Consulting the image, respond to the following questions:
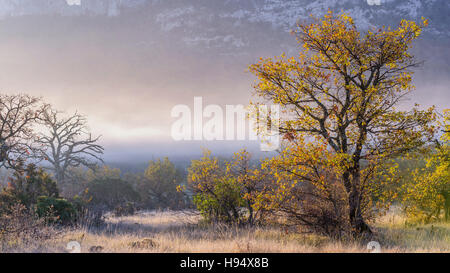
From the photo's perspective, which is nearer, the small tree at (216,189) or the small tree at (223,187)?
the small tree at (223,187)

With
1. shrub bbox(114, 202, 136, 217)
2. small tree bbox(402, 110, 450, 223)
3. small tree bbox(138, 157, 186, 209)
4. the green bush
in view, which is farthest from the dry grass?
small tree bbox(138, 157, 186, 209)

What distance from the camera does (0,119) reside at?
54.5 feet

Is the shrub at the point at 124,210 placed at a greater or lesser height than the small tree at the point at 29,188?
lesser

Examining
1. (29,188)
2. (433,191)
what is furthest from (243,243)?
(29,188)

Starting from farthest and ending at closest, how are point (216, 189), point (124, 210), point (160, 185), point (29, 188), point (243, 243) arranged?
point (160, 185) → point (124, 210) → point (29, 188) → point (216, 189) → point (243, 243)

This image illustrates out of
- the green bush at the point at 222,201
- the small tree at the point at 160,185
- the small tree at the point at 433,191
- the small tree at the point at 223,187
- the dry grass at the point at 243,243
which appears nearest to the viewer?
the dry grass at the point at 243,243

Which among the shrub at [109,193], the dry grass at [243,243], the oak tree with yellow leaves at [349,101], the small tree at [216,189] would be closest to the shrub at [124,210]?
the shrub at [109,193]

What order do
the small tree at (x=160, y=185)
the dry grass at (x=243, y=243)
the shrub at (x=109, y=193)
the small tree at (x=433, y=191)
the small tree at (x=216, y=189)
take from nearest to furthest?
the dry grass at (x=243, y=243) → the small tree at (x=216, y=189) → the small tree at (x=433, y=191) → the shrub at (x=109, y=193) → the small tree at (x=160, y=185)

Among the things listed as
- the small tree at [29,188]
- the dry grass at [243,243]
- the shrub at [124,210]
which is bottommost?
the shrub at [124,210]

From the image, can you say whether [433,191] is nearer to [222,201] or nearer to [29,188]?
[222,201]

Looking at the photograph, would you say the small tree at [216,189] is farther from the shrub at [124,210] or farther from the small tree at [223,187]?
the shrub at [124,210]

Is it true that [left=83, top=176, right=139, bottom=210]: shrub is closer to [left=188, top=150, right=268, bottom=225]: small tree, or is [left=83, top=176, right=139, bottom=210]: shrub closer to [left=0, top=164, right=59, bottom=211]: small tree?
[left=0, top=164, right=59, bottom=211]: small tree

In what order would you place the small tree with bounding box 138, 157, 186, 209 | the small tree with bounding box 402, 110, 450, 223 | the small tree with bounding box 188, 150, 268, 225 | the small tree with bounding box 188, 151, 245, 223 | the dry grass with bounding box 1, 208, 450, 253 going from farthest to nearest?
the small tree with bounding box 138, 157, 186, 209, the small tree with bounding box 402, 110, 450, 223, the small tree with bounding box 188, 151, 245, 223, the small tree with bounding box 188, 150, 268, 225, the dry grass with bounding box 1, 208, 450, 253

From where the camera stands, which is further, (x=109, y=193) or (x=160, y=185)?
(x=160, y=185)
